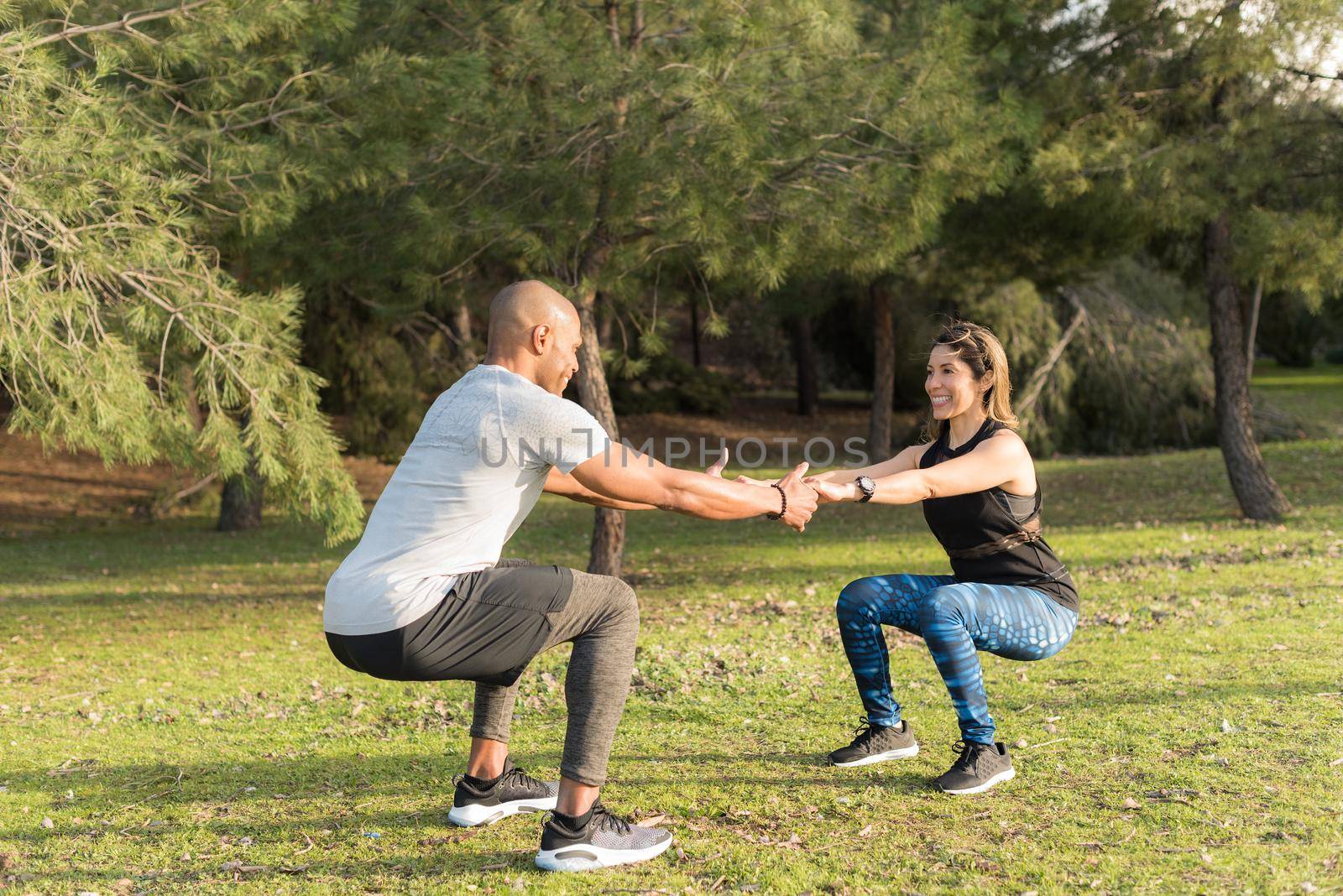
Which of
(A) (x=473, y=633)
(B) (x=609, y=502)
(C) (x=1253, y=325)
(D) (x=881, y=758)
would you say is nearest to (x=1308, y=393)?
(C) (x=1253, y=325)

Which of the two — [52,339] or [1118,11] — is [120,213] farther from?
[1118,11]

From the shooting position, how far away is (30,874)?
372 cm

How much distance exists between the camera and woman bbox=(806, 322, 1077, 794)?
416 centimetres

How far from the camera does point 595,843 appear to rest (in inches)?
145

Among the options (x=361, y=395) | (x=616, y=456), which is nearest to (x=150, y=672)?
(x=616, y=456)

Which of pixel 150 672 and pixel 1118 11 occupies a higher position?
pixel 1118 11

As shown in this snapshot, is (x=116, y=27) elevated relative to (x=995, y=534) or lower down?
elevated

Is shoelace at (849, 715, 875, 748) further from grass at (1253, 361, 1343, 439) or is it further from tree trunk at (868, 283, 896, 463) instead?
grass at (1253, 361, 1343, 439)

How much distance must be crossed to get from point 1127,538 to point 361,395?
11808mm

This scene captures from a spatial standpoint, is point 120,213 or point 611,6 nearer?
point 120,213

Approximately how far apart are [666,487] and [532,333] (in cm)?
61

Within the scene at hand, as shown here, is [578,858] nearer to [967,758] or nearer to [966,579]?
[967,758]

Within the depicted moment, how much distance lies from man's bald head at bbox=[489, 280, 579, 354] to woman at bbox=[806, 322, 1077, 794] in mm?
1224

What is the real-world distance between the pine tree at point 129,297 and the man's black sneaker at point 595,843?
3.67m
